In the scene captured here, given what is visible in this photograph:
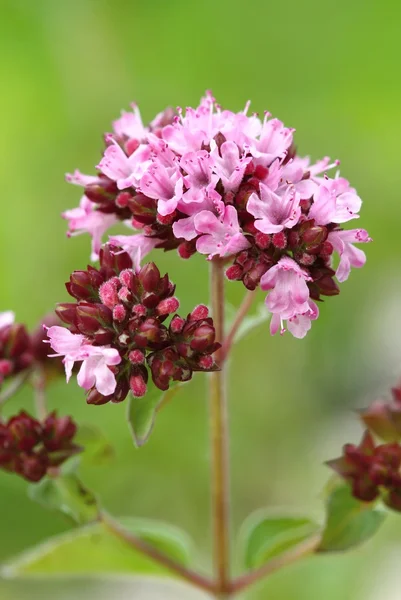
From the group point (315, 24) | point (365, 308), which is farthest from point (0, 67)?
point (365, 308)

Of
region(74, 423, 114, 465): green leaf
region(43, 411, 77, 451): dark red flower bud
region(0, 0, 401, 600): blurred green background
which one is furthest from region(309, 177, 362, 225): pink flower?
region(0, 0, 401, 600): blurred green background

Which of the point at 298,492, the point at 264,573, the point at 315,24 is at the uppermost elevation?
the point at 315,24

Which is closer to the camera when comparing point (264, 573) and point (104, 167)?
point (104, 167)

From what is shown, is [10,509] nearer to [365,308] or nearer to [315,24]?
[365,308]

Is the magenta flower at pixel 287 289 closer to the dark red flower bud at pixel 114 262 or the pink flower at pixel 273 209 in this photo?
the pink flower at pixel 273 209

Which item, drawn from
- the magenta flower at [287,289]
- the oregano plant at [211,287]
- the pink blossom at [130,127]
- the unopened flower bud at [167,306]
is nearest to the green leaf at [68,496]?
the oregano plant at [211,287]

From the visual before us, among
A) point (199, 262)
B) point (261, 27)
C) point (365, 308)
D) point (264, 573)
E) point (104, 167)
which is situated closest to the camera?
point (104, 167)

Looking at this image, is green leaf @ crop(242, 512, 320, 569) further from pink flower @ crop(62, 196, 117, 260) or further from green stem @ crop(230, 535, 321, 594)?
pink flower @ crop(62, 196, 117, 260)
